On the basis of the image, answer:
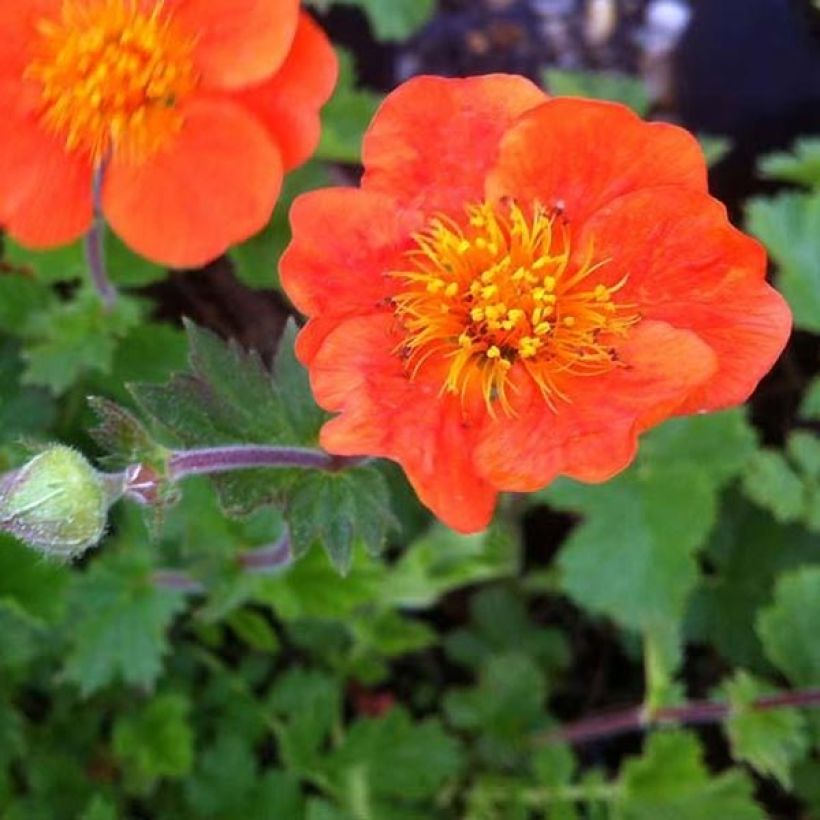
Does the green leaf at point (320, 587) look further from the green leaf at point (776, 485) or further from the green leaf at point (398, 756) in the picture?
the green leaf at point (776, 485)

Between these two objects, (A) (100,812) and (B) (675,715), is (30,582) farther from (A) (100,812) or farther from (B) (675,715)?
(B) (675,715)

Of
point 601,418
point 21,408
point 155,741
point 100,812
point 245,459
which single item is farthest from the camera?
point 155,741

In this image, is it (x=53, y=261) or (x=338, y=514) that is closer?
(x=338, y=514)

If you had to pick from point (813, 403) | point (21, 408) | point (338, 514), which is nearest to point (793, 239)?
point (813, 403)

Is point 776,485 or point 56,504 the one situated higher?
point 56,504

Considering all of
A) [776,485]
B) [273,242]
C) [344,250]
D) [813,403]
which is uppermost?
[344,250]

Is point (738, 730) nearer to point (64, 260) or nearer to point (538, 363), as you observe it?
point (538, 363)
